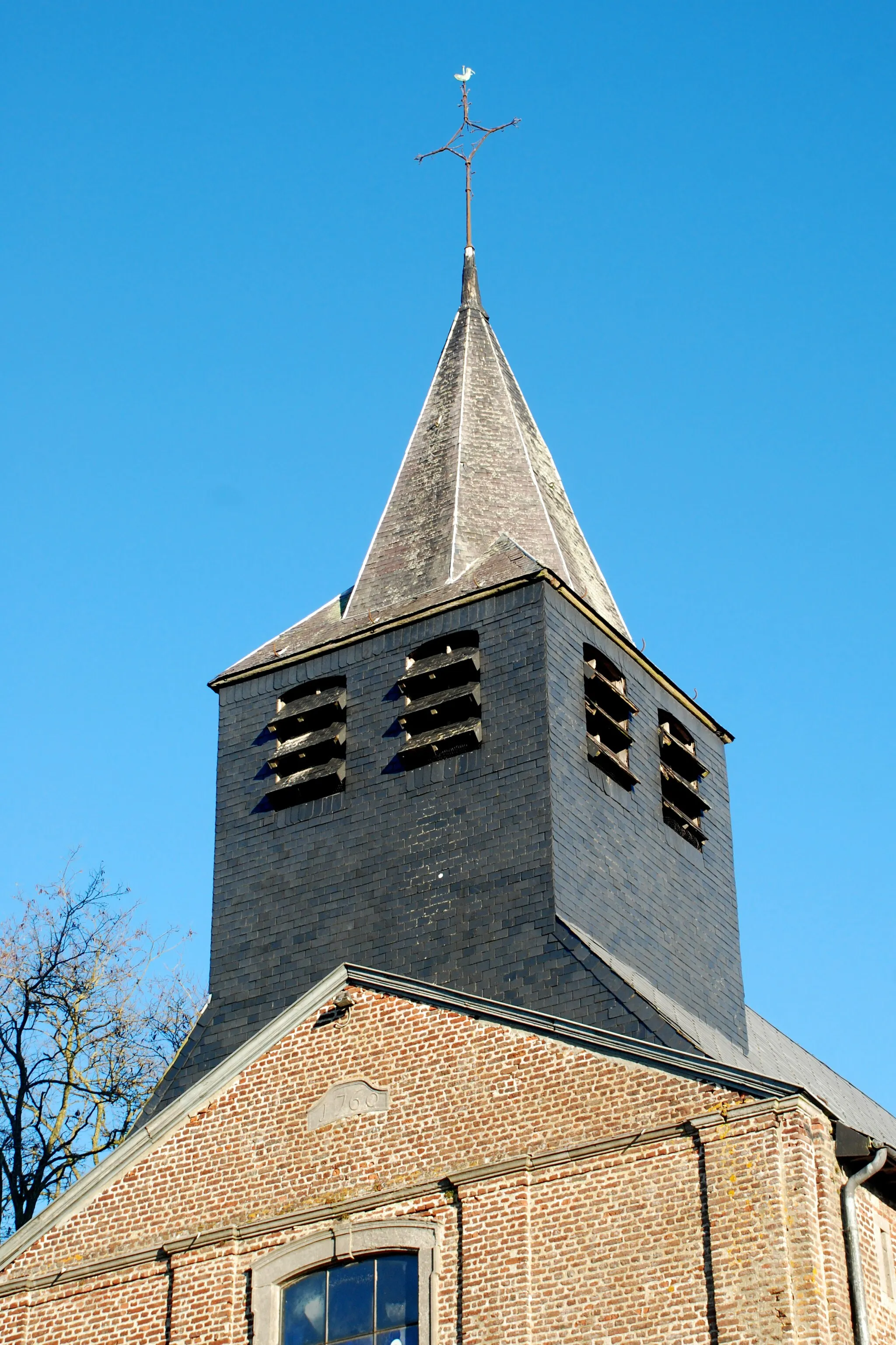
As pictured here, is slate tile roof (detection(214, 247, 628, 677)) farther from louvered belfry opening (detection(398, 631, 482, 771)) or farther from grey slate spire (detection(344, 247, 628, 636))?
louvered belfry opening (detection(398, 631, 482, 771))

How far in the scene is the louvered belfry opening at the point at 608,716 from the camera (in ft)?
63.0

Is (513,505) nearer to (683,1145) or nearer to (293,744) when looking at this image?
(293,744)

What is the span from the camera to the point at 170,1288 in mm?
16109

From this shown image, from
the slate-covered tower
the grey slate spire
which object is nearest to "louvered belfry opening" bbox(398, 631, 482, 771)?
the slate-covered tower

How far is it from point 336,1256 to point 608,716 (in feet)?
20.6

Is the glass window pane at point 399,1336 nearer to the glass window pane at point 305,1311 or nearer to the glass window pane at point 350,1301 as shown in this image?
the glass window pane at point 350,1301

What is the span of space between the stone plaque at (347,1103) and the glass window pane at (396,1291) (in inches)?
52.3

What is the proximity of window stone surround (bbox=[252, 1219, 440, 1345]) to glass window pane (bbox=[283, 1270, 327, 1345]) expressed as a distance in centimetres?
5

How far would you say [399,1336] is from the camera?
49.3 feet

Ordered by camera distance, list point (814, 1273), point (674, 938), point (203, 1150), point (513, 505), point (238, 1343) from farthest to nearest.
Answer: point (513, 505)
point (674, 938)
point (203, 1150)
point (238, 1343)
point (814, 1273)

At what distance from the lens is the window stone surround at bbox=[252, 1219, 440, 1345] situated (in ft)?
49.5

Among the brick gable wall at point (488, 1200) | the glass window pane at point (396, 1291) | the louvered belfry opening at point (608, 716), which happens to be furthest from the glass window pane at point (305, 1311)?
the louvered belfry opening at point (608, 716)

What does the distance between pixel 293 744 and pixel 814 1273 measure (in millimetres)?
8102

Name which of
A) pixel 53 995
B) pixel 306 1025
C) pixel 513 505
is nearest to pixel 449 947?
pixel 306 1025
